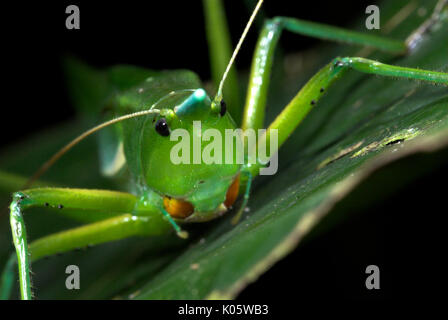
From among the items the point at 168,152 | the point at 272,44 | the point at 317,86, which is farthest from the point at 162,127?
the point at 272,44

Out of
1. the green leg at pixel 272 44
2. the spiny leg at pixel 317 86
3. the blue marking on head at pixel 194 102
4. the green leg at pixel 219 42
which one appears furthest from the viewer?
the green leg at pixel 219 42

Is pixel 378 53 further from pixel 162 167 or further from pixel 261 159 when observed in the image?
pixel 162 167

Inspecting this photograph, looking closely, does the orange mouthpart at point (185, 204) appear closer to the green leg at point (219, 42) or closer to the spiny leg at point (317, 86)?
the spiny leg at point (317, 86)

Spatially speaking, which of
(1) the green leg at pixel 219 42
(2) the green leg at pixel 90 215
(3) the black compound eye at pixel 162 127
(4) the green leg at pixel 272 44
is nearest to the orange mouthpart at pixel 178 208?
(2) the green leg at pixel 90 215

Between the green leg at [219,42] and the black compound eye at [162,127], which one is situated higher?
the green leg at [219,42]

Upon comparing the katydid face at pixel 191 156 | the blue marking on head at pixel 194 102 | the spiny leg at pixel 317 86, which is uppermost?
the spiny leg at pixel 317 86

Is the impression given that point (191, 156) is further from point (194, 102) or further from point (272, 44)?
point (272, 44)

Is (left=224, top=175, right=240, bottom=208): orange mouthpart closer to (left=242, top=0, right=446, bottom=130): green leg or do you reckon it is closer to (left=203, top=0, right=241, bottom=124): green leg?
A: (left=242, top=0, right=446, bottom=130): green leg
